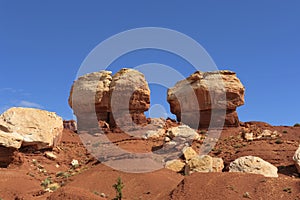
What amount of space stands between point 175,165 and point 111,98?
57.3 feet

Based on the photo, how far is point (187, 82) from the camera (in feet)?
123

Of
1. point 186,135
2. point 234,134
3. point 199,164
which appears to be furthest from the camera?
point 234,134

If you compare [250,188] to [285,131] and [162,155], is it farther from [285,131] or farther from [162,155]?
[285,131]

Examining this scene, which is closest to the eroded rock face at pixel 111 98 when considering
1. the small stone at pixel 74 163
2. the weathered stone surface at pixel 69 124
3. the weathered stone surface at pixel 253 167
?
the small stone at pixel 74 163

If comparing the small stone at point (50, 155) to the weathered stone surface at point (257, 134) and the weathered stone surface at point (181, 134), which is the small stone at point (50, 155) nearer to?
the weathered stone surface at point (181, 134)

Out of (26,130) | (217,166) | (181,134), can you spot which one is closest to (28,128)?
(26,130)

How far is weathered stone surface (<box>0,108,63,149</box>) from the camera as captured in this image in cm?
2256

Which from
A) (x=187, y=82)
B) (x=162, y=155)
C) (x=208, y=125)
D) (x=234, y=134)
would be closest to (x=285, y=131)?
(x=234, y=134)

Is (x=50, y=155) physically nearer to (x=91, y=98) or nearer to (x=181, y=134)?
(x=181, y=134)

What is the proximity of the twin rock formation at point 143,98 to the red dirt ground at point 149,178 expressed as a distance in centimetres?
293

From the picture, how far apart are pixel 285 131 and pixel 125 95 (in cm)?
1796

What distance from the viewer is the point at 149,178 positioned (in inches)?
704

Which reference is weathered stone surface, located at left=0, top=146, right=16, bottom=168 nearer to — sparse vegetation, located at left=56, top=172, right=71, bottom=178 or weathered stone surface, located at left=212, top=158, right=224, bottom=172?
sparse vegetation, located at left=56, top=172, right=71, bottom=178

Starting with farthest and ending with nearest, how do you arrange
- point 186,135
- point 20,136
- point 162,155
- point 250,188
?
point 186,135 → point 162,155 → point 20,136 → point 250,188
